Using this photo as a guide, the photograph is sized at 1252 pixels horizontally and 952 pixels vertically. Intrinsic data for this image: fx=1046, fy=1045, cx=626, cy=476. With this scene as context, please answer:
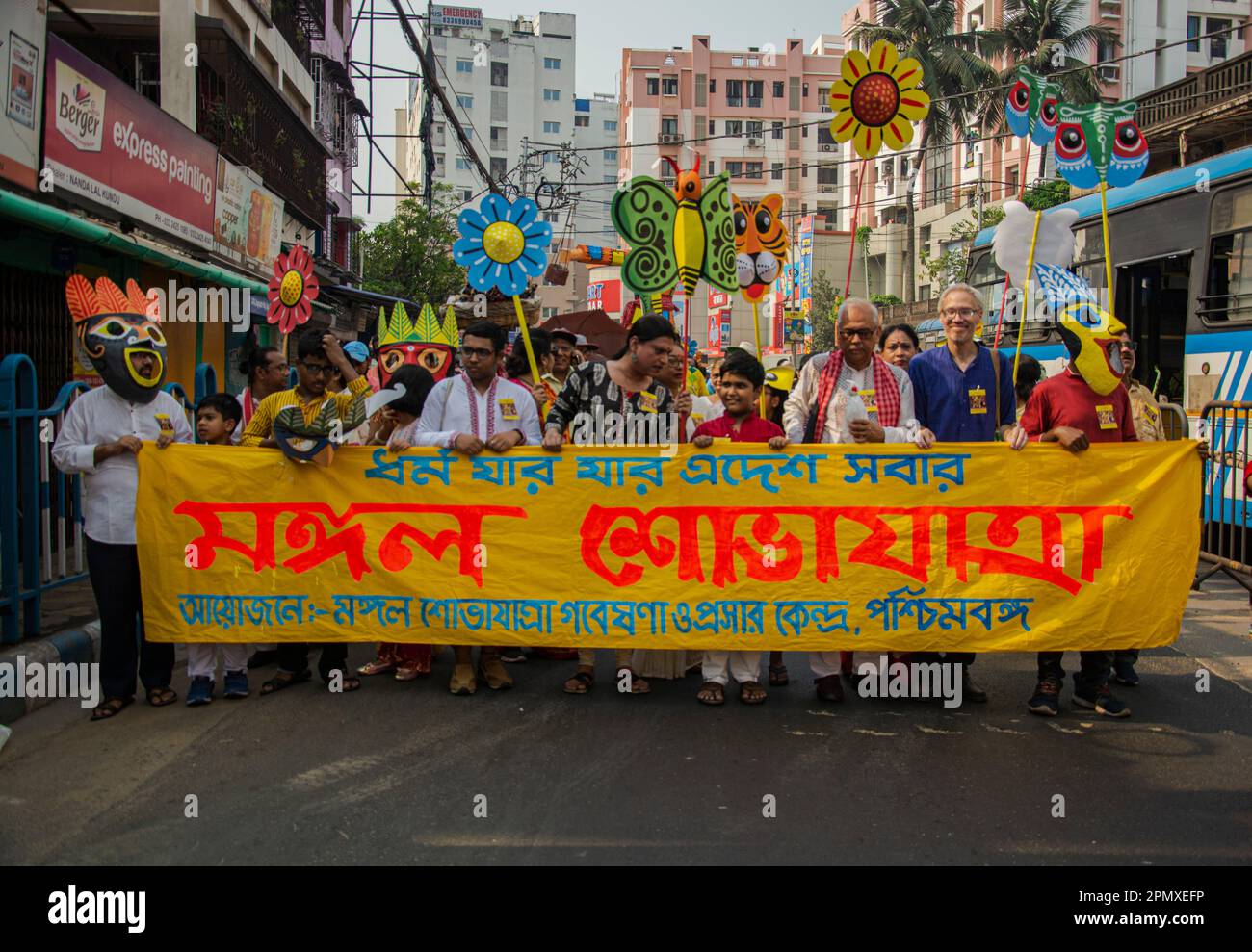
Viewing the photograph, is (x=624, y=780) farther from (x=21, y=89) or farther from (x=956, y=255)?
(x=956, y=255)

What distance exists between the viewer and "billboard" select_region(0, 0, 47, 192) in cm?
885

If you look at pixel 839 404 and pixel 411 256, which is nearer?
pixel 839 404

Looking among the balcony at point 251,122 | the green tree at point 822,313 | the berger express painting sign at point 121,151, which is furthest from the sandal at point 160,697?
the green tree at point 822,313

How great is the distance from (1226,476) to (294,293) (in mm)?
7950

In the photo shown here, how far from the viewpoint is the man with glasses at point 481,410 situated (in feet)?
18.0

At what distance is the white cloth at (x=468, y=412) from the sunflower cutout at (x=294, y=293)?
2.48 m

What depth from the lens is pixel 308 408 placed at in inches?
219

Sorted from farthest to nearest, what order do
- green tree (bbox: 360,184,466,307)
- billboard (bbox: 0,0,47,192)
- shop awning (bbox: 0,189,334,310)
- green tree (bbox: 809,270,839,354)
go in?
green tree (bbox: 809,270,839,354) → green tree (bbox: 360,184,466,307) → billboard (bbox: 0,0,47,192) → shop awning (bbox: 0,189,334,310)

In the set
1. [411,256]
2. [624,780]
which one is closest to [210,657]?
[624,780]

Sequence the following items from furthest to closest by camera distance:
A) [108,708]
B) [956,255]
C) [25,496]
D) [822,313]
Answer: [822,313], [956,255], [25,496], [108,708]

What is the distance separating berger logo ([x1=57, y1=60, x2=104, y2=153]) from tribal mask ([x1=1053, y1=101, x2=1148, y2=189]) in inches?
343

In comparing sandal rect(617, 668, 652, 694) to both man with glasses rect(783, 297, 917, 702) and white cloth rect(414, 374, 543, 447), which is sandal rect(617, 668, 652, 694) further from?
white cloth rect(414, 374, 543, 447)

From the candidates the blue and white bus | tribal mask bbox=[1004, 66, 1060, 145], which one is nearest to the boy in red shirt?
tribal mask bbox=[1004, 66, 1060, 145]

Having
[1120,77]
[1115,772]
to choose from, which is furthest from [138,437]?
[1120,77]
